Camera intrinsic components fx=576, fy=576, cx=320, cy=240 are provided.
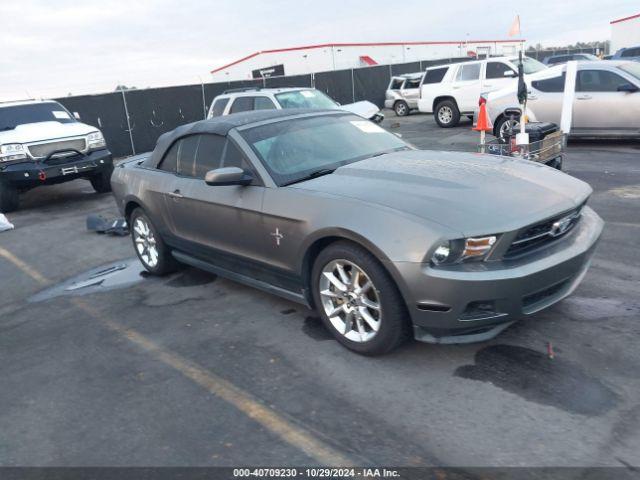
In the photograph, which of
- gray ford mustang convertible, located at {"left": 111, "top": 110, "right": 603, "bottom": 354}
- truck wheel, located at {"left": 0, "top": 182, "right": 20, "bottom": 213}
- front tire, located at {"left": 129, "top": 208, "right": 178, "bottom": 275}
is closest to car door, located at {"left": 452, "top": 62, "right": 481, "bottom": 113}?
truck wheel, located at {"left": 0, "top": 182, "right": 20, "bottom": 213}

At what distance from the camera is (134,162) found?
6.39 m

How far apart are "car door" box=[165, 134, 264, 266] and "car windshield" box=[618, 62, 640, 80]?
968 cm

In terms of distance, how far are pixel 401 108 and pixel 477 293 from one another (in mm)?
20966

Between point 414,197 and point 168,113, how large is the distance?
52.5ft

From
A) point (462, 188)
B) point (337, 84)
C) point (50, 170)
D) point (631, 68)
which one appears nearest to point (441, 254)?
point (462, 188)

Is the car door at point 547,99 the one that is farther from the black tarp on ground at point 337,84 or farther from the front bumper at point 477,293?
the black tarp on ground at point 337,84

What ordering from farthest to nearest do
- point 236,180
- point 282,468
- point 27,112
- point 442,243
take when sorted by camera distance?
1. point 27,112
2. point 236,180
3. point 442,243
4. point 282,468

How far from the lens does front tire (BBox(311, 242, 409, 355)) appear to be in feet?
11.4

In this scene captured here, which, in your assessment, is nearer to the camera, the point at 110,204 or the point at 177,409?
the point at 177,409

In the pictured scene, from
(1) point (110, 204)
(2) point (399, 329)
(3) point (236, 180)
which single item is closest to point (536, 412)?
(2) point (399, 329)

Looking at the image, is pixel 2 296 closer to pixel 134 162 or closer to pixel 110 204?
pixel 134 162

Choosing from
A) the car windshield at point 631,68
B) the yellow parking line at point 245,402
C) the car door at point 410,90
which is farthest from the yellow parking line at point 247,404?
the car door at point 410,90

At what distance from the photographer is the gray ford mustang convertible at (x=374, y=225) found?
3299 millimetres

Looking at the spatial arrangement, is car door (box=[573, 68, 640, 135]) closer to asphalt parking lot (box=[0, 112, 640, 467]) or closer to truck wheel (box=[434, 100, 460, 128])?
truck wheel (box=[434, 100, 460, 128])
